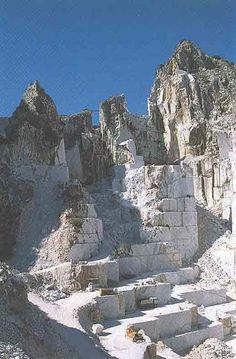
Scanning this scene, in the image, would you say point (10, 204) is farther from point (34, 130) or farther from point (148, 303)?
point (148, 303)

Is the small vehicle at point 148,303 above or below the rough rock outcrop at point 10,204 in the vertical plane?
below

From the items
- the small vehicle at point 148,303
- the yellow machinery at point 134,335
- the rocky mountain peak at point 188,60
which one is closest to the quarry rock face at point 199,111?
the rocky mountain peak at point 188,60

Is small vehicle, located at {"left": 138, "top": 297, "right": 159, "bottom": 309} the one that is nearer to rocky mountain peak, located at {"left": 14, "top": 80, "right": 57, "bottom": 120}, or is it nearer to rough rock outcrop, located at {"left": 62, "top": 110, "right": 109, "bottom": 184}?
rocky mountain peak, located at {"left": 14, "top": 80, "right": 57, "bottom": 120}

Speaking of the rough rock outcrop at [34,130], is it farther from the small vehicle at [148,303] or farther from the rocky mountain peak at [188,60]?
the rocky mountain peak at [188,60]

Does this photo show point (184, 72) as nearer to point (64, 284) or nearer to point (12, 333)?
point (64, 284)

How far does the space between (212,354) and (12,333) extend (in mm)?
7207

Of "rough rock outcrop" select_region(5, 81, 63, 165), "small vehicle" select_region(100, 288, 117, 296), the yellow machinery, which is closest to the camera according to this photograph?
the yellow machinery

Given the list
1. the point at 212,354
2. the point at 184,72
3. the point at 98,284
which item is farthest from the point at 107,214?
the point at 184,72

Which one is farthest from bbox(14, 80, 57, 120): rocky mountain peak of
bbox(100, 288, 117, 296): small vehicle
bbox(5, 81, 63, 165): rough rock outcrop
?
bbox(100, 288, 117, 296): small vehicle

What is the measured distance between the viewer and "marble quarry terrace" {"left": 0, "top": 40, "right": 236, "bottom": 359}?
11.3 metres

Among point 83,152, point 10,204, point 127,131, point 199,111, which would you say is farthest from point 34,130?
point 199,111

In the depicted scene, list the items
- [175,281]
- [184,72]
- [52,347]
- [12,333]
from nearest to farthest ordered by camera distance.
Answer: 1. [12,333]
2. [52,347]
3. [175,281]
4. [184,72]

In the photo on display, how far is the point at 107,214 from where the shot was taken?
2141cm

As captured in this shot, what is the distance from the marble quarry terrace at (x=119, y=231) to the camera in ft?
37.1
